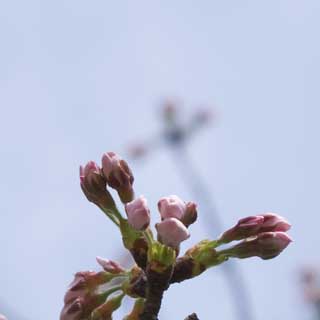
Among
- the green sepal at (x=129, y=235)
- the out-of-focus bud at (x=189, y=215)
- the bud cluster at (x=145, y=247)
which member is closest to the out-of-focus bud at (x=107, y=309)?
the bud cluster at (x=145, y=247)

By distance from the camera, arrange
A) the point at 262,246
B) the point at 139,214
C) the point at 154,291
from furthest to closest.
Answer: the point at 262,246 < the point at 139,214 < the point at 154,291

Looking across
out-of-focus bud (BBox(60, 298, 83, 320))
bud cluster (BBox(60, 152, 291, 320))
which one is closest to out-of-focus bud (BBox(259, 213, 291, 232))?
bud cluster (BBox(60, 152, 291, 320))

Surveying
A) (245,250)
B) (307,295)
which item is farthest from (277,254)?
(307,295)

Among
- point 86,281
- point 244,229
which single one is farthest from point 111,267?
point 244,229

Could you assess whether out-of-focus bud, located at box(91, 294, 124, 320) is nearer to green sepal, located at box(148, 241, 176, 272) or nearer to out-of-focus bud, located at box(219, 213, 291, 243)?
green sepal, located at box(148, 241, 176, 272)

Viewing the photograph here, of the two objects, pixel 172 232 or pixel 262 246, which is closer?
pixel 172 232

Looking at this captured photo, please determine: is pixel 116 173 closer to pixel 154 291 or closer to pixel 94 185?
pixel 94 185

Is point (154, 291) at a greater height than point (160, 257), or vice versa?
point (160, 257)
